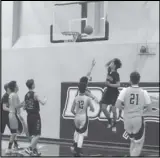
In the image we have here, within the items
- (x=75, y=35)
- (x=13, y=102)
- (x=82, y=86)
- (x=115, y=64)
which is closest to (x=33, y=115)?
(x=13, y=102)

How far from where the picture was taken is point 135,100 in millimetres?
8164

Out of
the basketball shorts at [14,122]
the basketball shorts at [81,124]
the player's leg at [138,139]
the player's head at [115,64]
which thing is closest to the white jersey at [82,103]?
the basketball shorts at [81,124]

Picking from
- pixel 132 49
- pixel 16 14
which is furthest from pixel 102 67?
pixel 16 14

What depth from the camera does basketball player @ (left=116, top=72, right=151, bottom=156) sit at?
809 centimetres

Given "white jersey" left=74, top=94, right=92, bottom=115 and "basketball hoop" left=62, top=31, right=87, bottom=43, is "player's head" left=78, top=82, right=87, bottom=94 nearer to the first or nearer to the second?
"white jersey" left=74, top=94, right=92, bottom=115

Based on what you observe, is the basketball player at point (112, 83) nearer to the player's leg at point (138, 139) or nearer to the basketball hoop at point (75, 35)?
the player's leg at point (138, 139)

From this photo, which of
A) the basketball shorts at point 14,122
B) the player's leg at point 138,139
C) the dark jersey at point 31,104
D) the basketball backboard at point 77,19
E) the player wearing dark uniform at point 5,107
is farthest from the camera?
the basketball backboard at point 77,19

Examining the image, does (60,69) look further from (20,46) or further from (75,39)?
(20,46)

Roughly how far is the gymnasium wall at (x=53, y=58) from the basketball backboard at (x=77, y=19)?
0.30 metres

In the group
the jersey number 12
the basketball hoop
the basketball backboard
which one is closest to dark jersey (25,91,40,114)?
the jersey number 12

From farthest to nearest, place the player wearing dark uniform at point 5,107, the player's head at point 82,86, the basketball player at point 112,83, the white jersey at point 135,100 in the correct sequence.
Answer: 1. the player wearing dark uniform at point 5,107
2. the basketball player at point 112,83
3. the player's head at point 82,86
4. the white jersey at point 135,100

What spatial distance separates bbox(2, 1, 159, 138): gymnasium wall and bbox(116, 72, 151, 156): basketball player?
14.1 ft

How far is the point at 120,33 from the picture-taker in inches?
528

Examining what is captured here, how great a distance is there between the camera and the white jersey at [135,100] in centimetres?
816
